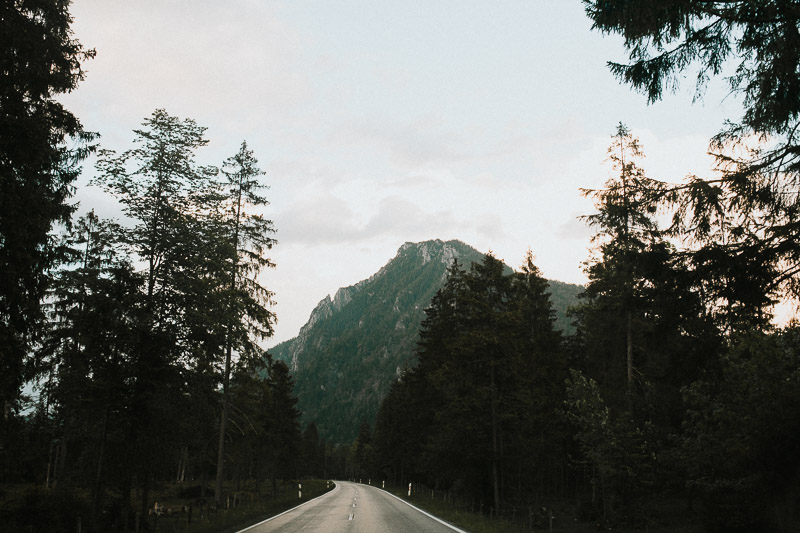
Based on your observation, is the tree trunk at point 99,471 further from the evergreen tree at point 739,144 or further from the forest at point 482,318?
the evergreen tree at point 739,144

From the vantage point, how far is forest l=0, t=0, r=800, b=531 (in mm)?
7027

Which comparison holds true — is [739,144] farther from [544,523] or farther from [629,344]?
[544,523]

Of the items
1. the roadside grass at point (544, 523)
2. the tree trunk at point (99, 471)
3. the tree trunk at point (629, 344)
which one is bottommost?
the roadside grass at point (544, 523)

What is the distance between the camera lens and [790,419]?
9.12m

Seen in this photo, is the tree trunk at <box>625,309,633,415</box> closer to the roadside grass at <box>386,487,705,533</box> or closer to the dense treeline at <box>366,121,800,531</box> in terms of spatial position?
the dense treeline at <box>366,121,800,531</box>

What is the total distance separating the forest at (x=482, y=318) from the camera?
703 cm

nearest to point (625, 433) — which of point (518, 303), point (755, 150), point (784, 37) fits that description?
point (518, 303)

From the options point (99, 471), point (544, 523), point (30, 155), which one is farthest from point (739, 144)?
point (544, 523)

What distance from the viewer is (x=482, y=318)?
2441 centimetres

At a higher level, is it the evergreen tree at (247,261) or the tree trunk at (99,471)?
the evergreen tree at (247,261)

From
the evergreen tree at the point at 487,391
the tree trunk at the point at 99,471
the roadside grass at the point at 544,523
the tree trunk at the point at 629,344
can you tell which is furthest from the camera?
the evergreen tree at the point at 487,391

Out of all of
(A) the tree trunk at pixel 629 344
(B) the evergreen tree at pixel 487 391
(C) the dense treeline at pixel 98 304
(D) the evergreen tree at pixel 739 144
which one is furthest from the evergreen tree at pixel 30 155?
(A) the tree trunk at pixel 629 344

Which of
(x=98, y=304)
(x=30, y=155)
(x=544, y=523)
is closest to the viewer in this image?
(x=30, y=155)

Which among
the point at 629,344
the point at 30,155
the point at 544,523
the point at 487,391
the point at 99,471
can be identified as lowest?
the point at 544,523
